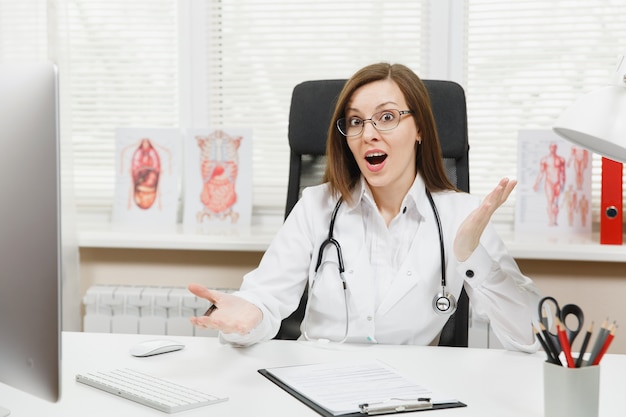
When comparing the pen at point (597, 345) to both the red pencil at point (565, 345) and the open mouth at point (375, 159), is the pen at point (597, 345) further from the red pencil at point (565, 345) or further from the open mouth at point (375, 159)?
the open mouth at point (375, 159)

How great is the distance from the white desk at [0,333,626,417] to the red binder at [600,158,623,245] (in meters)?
0.91

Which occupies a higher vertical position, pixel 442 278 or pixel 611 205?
pixel 611 205

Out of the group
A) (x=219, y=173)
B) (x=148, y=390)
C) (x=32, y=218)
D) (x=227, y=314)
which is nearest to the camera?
(x=32, y=218)

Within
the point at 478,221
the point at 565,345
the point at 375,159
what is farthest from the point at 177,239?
the point at 565,345

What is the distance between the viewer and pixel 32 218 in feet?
2.81

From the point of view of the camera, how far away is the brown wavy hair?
6.01 feet

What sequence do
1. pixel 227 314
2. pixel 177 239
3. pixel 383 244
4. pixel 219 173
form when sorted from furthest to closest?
pixel 219 173
pixel 177 239
pixel 383 244
pixel 227 314

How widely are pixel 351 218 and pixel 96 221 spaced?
1266 millimetres

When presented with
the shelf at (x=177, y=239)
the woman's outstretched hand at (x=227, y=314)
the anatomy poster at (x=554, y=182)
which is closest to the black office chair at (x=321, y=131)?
the woman's outstretched hand at (x=227, y=314)

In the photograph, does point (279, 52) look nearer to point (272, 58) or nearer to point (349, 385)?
point (272, 58)

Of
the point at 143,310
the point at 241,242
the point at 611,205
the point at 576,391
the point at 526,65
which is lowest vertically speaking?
the point at 143,310

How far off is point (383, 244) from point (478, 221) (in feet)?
1.07

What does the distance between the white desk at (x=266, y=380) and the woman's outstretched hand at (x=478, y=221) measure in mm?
206

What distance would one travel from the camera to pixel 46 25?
8.32ft
